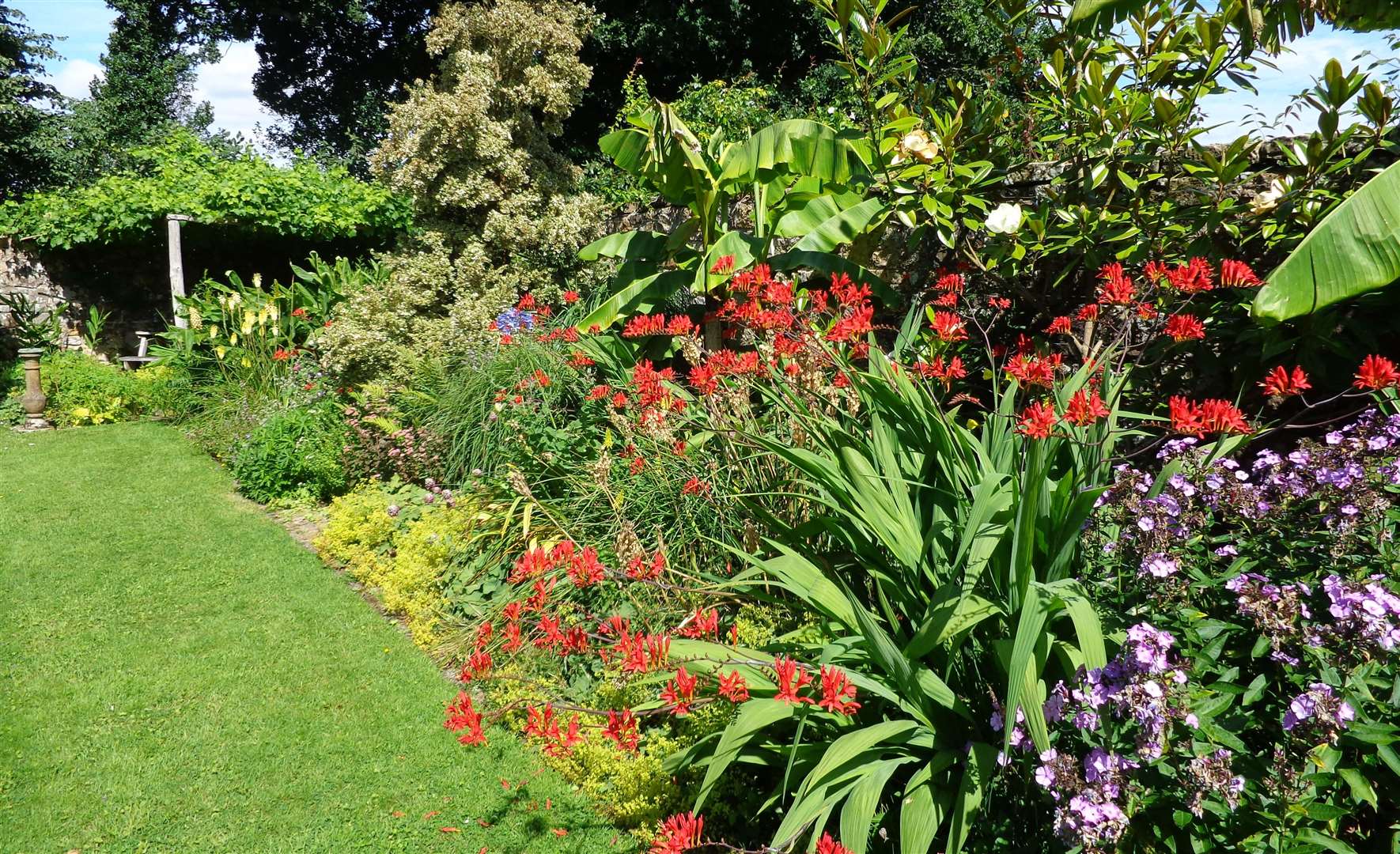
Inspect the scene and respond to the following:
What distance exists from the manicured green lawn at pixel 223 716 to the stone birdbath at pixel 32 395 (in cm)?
470

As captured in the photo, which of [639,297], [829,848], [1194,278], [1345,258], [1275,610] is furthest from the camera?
[639,297]

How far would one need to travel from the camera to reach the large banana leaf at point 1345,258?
2.95 m

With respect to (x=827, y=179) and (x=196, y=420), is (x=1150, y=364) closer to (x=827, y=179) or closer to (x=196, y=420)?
(x=827, y=179)

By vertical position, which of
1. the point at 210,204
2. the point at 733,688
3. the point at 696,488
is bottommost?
the point at 733,688

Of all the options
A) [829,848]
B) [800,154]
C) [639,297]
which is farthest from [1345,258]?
[639,297]

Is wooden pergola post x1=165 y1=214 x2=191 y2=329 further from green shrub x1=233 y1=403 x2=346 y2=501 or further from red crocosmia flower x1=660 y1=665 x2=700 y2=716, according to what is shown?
red crocosmia flower x1=660 y1=665 x2=700 y2=716

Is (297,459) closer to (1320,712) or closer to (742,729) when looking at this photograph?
(742,729)

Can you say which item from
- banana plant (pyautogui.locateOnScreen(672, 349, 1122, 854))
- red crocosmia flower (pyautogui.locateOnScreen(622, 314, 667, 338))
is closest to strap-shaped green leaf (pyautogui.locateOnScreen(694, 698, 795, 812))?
banana plant (pyautogui.locateOnScreen(672, 349, 1122, 854))

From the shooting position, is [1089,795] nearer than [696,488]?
Yes

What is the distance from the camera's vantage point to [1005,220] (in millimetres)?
4680

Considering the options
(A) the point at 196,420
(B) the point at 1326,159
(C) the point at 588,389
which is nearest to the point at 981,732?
(B) the point at 1326,159

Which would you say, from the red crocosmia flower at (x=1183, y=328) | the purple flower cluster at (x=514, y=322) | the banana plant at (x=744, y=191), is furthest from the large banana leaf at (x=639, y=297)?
the red crocosmia flower at (x=1183, y=328)

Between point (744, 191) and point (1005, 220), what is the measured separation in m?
2.45

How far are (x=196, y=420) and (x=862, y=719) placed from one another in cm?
926
